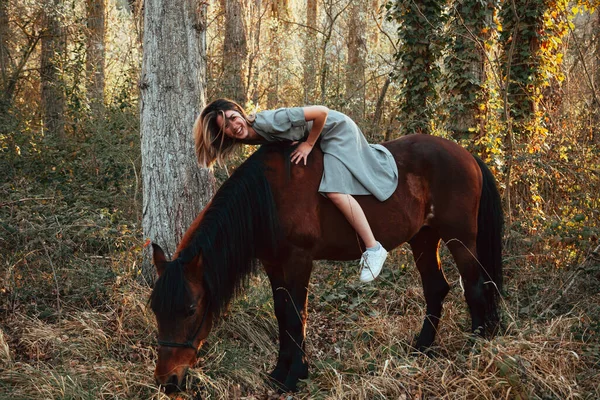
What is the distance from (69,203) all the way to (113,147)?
Answer: 1.36m

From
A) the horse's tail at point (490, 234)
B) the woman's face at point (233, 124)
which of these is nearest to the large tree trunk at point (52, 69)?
the woman's face at point (233, 124)

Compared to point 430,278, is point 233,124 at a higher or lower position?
higher

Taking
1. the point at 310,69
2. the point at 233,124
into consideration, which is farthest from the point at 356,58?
the point at 233,124

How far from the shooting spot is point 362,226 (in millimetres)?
4445

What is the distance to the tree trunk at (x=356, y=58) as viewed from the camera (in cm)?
1192

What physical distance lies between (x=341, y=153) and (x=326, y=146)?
140 mm

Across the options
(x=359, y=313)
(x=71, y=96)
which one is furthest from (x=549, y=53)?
(x=71, y=96)

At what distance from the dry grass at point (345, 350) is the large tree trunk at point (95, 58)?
5780 mm

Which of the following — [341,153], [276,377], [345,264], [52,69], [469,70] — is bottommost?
[276,377]

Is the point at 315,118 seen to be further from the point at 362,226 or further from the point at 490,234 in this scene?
the point at 490,234

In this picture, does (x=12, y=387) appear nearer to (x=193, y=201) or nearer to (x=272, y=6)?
(x=193, y=201)

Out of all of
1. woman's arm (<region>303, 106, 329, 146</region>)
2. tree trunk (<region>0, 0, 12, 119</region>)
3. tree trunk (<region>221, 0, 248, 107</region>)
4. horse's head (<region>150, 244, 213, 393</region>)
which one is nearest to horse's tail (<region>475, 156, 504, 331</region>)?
woman's arm (<region>303, 106, 329, 146</region>)

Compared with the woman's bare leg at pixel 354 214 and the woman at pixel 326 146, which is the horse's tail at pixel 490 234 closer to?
the woman at pixel 326 146

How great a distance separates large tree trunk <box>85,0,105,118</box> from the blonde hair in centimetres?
624
